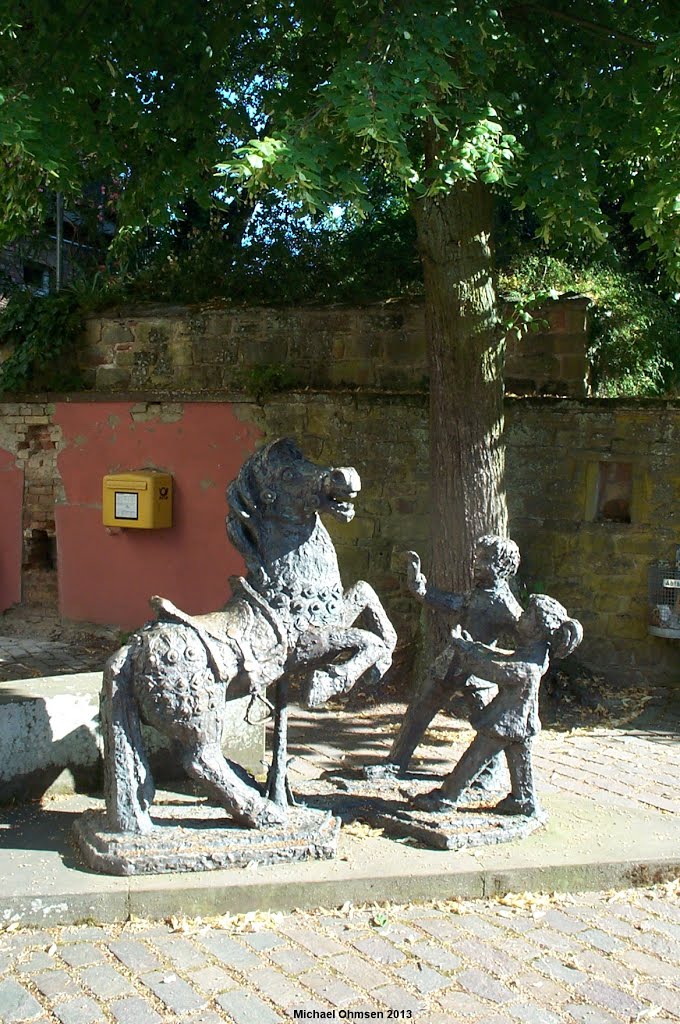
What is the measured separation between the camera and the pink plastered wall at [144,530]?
9281 millimetres

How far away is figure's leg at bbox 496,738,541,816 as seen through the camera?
14.3 ft

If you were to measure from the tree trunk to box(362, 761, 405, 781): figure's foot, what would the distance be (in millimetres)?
2340

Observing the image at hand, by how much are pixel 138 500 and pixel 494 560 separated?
556 cm

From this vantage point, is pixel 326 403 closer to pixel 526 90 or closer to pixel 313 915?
pixel 526 90

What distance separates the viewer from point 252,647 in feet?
13.2

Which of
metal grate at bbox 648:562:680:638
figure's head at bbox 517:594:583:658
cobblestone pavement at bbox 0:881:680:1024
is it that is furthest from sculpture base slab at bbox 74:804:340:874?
metal grate at bbox 648:562:680:638

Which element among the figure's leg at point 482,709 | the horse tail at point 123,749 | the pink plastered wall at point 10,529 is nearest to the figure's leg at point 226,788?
the horse tail at point 123,749

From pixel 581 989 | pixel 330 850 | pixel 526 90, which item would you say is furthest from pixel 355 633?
pixel 526 90

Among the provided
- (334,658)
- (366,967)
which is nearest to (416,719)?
(334,658)

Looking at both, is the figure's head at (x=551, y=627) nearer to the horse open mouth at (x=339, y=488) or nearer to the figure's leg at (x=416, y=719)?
the figure's leg at (x=416, y=719)

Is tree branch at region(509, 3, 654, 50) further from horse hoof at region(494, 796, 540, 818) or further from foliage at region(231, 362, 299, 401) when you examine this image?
horse hoof at region(494, 796, 540, 818)

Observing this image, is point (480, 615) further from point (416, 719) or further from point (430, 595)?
point (416, 719)

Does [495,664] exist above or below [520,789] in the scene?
above

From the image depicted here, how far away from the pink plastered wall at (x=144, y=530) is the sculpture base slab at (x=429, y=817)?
469 centimetres
